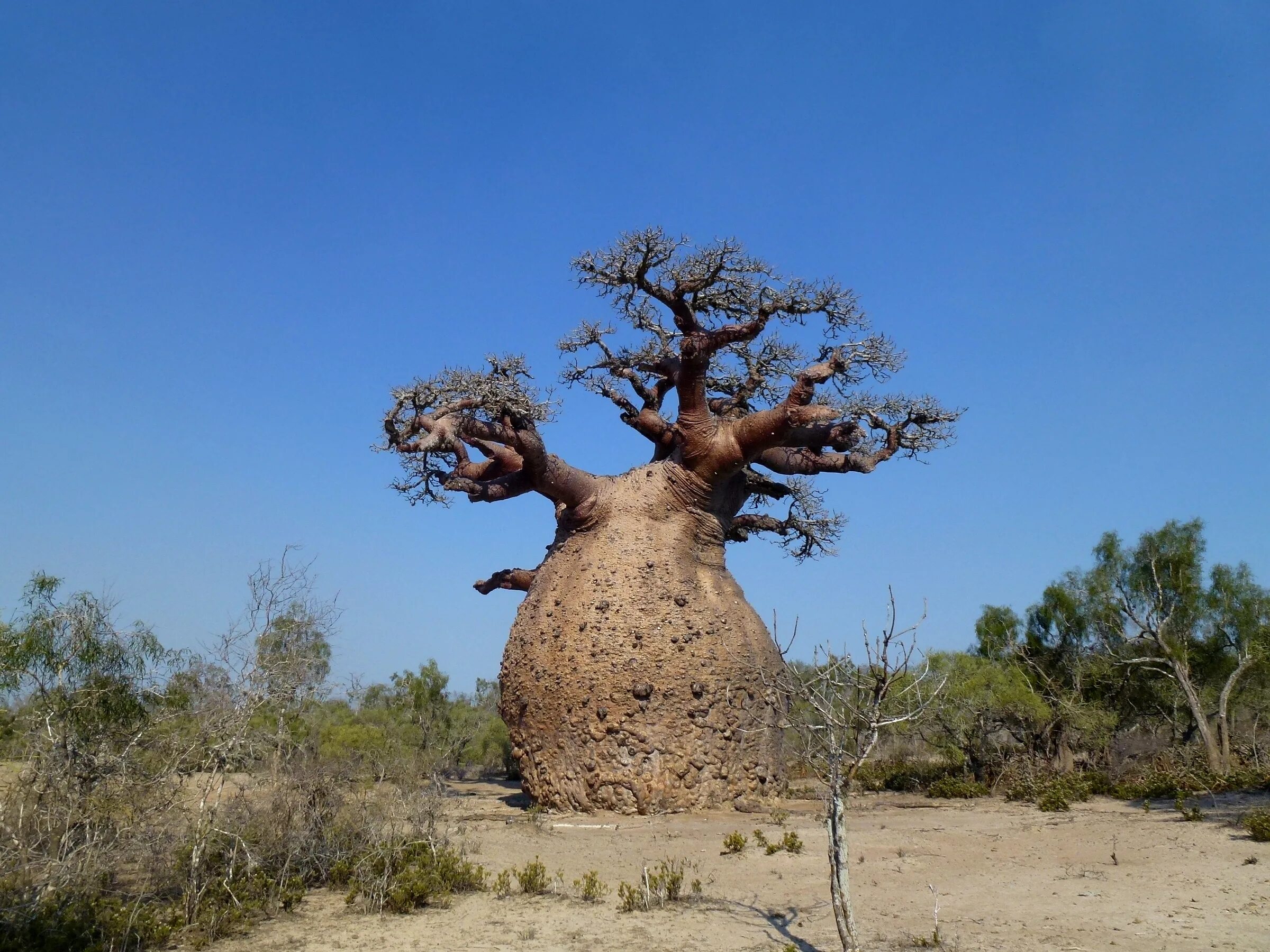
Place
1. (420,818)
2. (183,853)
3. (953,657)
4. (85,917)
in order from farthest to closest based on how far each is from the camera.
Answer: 1. (953,657)
2. (420,818)
3. (183,853)
4. (85,917)

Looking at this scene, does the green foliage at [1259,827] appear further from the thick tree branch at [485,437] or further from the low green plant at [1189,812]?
the thick tree branch at [485,437]

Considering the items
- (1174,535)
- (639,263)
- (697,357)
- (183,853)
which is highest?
(639,263)

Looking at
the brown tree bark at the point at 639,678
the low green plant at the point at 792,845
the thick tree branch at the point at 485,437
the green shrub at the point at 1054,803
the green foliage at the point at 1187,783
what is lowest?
the low green plant at the point at 792,845

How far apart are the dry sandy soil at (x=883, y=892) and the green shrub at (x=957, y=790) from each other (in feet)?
6.91

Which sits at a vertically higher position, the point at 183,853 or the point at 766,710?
the point at 766,710

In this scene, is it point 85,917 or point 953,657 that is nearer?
point 85,917

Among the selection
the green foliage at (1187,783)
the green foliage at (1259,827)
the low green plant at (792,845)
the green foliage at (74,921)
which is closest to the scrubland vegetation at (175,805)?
the green foliage at (74,921)

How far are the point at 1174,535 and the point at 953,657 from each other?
404 cm

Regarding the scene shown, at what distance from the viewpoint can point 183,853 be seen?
5434 mm

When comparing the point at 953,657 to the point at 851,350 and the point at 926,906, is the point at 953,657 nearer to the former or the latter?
the point at 851,350

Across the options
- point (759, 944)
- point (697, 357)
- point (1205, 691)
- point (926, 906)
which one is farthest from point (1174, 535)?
point (759, 944)

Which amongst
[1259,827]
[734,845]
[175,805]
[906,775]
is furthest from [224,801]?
[906,775]

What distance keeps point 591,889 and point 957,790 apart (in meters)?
6.80

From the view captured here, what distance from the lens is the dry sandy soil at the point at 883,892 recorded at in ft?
16.0
